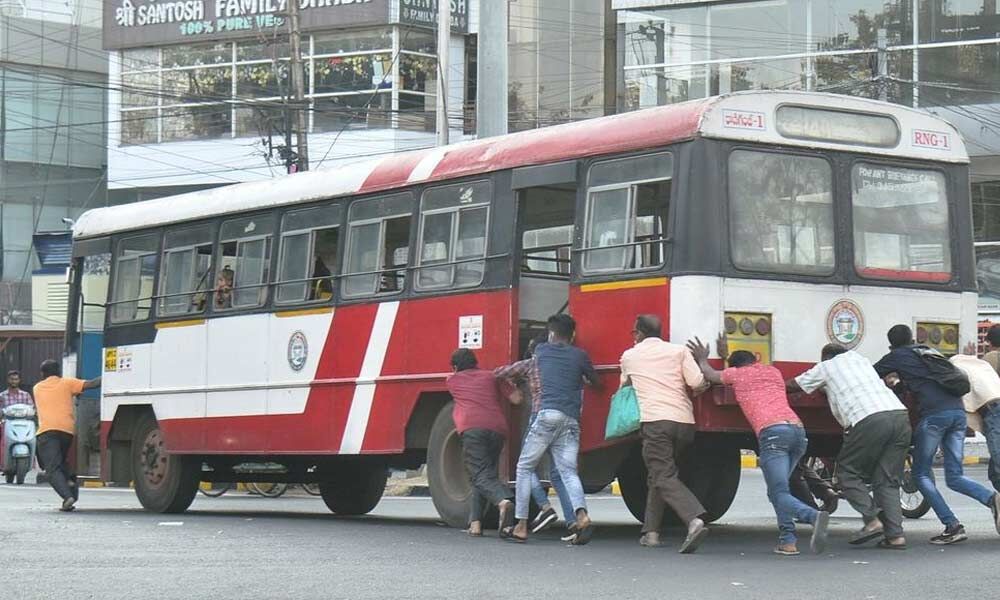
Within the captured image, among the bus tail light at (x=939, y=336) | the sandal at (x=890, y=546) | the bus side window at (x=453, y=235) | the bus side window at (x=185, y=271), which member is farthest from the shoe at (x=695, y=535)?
the bus side window at (x=185, y=271)

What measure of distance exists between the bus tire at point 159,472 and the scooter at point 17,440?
11.3 metres

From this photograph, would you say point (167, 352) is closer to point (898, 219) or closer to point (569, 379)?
point (569, 379)

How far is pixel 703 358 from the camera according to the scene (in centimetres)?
1320

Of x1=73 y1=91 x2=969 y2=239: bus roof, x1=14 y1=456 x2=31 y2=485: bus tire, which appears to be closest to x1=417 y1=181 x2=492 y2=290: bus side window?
x1=73 y1=91 x2=969 y2=239: bus roof

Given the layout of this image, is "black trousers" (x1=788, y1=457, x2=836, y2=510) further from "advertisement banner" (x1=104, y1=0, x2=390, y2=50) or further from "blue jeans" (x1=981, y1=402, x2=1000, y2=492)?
"advertisement banner" (x1=104, y1=0, x2=390, y2=50)

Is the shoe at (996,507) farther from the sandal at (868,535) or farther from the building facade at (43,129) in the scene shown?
the building facade at (43,129)

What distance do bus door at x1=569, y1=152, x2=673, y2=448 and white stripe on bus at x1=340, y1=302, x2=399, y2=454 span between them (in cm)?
242

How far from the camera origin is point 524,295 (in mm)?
15391

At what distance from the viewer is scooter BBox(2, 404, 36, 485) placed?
30.4m

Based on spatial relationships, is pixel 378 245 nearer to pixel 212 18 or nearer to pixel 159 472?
pixel 159 472

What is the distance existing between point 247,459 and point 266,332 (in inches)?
73.8

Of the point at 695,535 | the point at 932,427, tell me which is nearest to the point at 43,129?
the point at 932,427

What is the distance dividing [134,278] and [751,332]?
862 centimetres

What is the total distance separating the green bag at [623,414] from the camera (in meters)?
13.4
